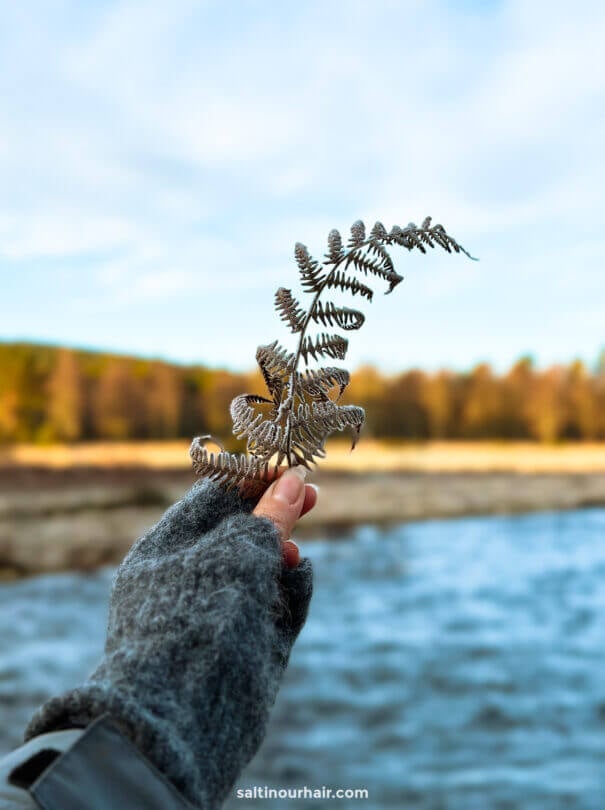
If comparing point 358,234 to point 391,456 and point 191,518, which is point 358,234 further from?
point 391,456

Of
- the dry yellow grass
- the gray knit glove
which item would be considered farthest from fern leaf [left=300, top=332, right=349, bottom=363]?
the dry yellow grass

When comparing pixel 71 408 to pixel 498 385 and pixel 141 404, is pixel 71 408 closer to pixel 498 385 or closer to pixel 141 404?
pixel 141 404

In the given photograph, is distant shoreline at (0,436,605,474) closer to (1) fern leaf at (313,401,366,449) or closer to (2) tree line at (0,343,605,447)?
(2) tree line at (0,343,605,447)

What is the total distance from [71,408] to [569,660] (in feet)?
102

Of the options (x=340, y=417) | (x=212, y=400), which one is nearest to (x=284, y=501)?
(x=340, y=417)

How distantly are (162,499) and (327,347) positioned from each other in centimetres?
2987

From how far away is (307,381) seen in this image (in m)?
2.54

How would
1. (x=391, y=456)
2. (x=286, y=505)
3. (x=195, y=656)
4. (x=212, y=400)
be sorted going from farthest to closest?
(x=391, y=456)
(x=212, y=400)
(x=286, y=505)
(x=195, y=656)

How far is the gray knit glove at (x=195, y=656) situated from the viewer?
1.81 m

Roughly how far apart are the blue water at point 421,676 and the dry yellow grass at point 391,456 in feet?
32.0

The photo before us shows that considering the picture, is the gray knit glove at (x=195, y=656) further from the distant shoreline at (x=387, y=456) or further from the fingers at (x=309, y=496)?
the distant shoreline at (x=387, y=456)

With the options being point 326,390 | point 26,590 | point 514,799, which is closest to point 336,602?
point 26,590

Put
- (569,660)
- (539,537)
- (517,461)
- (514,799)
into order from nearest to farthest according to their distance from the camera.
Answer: (514,799) < (569,660) < (539,537) < (517,461)

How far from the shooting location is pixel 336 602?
22.3 metres
